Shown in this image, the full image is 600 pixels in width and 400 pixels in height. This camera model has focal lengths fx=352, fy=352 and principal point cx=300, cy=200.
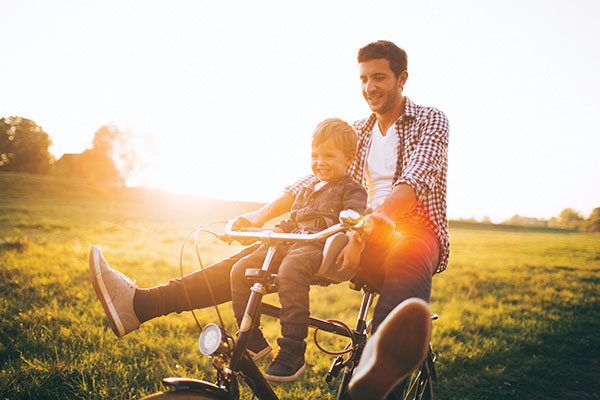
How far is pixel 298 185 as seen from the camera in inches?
120

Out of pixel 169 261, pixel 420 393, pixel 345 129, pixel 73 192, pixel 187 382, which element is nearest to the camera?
pixel 187 382

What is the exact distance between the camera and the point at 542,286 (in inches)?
438

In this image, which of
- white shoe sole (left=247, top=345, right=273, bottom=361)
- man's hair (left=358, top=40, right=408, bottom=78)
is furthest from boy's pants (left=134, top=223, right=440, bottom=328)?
man's hair (left=358, top=40, right=408, bottom=78)

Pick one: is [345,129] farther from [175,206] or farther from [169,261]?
[175,206]

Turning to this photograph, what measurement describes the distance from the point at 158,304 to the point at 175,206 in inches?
1344

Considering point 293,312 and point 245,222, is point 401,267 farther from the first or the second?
point 245,222

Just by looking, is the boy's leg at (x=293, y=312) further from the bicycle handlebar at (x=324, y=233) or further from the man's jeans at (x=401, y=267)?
the man's jeans at (x=401, y=267)

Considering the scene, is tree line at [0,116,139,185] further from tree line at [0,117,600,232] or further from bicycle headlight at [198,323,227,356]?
bicycle headlight at [198,323,227,356]

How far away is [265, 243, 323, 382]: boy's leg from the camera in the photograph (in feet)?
5.59

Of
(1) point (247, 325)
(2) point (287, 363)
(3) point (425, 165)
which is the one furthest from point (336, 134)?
(2) point (287, 363)

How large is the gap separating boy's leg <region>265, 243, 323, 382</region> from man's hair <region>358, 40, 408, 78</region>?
181 cm

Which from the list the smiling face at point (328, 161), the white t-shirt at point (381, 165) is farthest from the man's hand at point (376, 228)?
the white t-shirt at point (381, 165)

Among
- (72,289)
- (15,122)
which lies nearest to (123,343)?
(72,289)

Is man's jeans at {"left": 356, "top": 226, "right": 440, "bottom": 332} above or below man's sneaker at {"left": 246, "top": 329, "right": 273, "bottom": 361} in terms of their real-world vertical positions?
above
